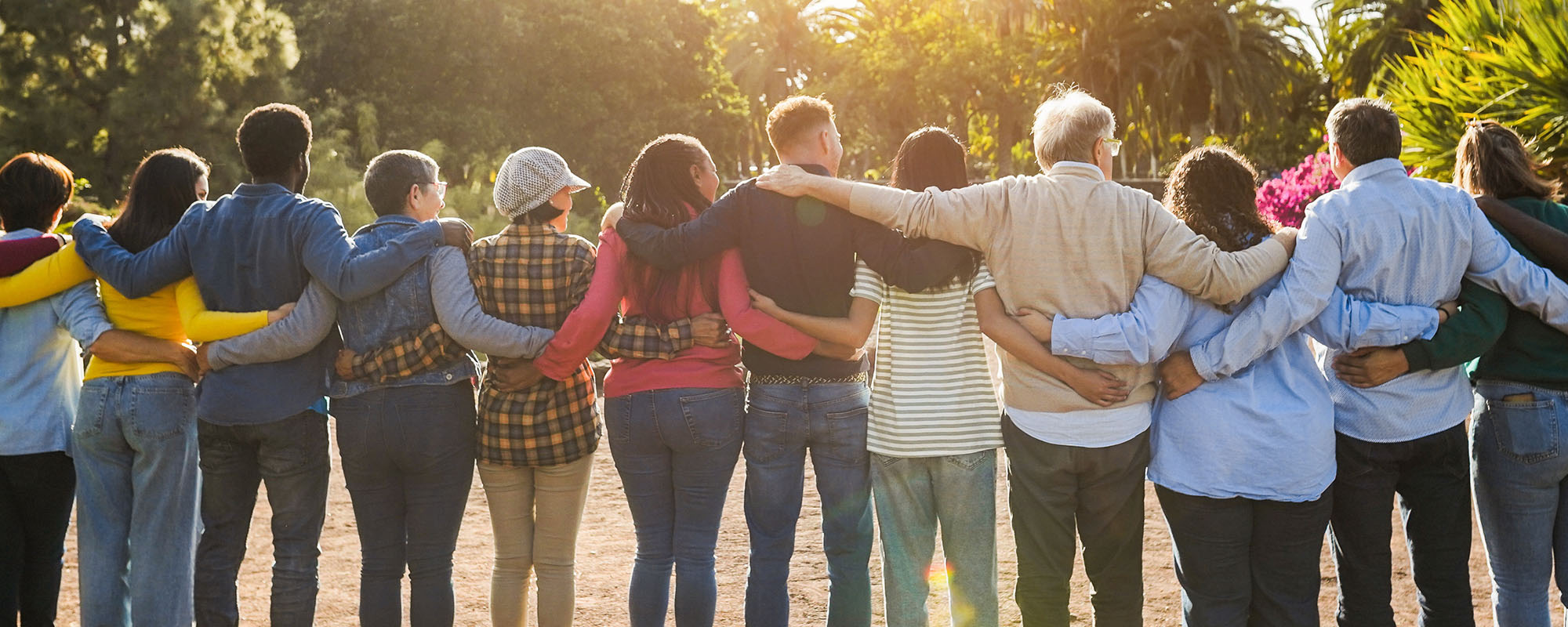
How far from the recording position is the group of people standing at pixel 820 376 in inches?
124

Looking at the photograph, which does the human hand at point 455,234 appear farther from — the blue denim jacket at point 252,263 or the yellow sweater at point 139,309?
the yellow sweater at point 139,309

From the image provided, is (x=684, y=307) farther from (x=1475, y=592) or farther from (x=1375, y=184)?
(x=1475, y=592)

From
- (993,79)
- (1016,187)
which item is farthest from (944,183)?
(993,79)

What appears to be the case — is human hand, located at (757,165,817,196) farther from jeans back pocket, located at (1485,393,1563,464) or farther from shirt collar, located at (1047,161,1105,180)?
jeans back pocket, located at (1485,393,1563,464)

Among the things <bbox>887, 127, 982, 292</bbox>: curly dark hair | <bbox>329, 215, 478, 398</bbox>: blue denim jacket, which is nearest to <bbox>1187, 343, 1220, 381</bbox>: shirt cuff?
<bbox>887, 127, 982, 292</bbox>: curly dark hair

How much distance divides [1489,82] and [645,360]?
6.61m

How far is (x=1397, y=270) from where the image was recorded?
3.17 meters

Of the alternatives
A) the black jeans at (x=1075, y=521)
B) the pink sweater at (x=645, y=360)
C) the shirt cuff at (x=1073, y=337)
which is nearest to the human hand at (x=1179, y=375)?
the black jeans at (x=1075, y=521)

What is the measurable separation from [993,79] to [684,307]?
102 ft

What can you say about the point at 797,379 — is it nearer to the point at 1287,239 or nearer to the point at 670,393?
the point at 670,393

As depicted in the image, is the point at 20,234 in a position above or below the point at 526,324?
above

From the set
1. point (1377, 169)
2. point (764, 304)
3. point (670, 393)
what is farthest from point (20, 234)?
point (1377, 169)

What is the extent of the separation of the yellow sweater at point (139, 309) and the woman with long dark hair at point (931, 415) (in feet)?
5.57

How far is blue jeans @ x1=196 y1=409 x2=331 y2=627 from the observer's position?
358 centimetres
